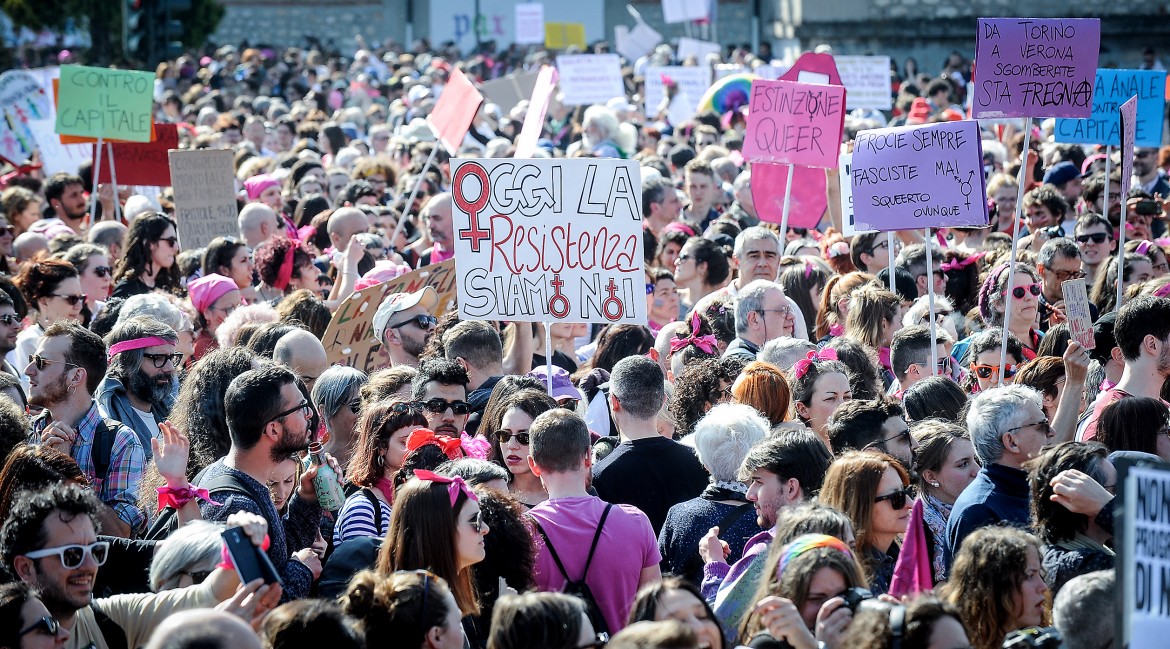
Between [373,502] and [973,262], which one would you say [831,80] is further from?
[373,502]

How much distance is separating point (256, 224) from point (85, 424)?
4.50 metres

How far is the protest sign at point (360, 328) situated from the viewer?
721 cm

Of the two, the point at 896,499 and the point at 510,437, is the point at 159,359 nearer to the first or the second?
the point at 510,437

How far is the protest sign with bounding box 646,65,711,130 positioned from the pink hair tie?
1311 centimetres

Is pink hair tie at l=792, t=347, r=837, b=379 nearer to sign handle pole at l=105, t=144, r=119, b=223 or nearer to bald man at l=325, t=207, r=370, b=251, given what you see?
bald man at l=325, t=207, r=370, b=251

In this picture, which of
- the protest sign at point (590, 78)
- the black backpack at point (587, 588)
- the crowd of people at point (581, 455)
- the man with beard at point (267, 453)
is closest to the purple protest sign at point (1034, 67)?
the crowd of people at point (581, 455)

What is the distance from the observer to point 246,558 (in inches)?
135

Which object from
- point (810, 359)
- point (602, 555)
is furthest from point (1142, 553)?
point (810, 359)

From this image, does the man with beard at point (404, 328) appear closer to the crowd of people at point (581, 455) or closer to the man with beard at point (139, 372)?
the crowd of people at point (581, 455)

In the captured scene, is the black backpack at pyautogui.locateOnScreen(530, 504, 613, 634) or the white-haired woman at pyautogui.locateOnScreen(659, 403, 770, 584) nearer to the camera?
the black backpack at pyautogui.locateOnScreen(530, 504, 613, 634)

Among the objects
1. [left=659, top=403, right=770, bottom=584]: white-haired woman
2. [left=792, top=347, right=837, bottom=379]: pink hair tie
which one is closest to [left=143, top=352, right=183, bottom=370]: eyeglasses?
[left=659, top=403, right=770, bottom=584]: white-haired woman

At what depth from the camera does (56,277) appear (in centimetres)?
719

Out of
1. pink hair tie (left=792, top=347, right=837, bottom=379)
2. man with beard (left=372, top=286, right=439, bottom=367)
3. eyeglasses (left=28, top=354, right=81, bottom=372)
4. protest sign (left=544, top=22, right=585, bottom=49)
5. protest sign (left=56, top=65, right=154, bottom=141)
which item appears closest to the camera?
eyeglasses (left=28, top=354, right=81, bottom=372)

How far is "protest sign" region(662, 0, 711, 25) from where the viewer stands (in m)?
27.5
